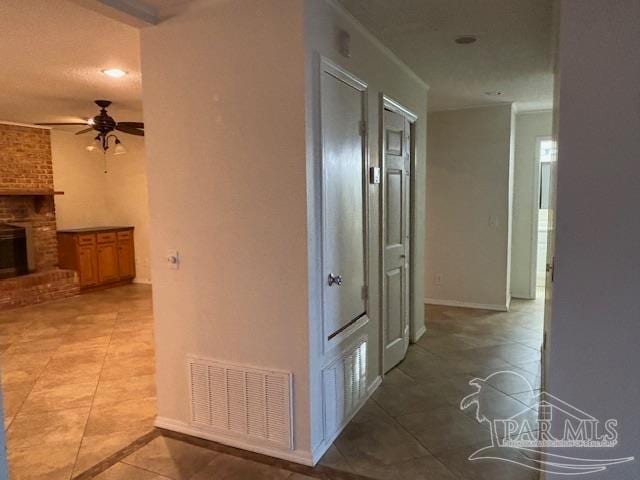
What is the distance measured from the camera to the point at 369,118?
3062 mm

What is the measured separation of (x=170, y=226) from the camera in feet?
8.73

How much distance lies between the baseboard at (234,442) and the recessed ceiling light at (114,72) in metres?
2.73

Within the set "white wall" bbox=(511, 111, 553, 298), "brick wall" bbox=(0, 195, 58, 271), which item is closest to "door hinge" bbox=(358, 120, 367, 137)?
"white wall" bbox=(511, 111, 553, 298)

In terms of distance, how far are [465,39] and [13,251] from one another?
20.8 feet

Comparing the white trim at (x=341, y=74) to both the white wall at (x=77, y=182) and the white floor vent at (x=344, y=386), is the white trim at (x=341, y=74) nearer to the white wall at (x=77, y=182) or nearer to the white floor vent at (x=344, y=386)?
the white floor vent at (x=344, y=386)

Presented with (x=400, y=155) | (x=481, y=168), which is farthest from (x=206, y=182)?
(x=481, y=168)

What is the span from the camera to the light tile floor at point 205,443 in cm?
240

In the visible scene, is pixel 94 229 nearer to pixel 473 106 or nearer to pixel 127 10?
pixel 127 10

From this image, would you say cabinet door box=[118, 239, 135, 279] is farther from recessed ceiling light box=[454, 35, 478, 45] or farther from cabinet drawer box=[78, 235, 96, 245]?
recessed ceiling light box=[454, 35, 478, 45]

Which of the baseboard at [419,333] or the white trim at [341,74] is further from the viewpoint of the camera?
the baseboard at [419,333]

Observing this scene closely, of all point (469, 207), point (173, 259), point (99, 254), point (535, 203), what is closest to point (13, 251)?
point (99, 254)

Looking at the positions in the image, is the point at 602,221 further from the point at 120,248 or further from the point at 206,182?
the point at 120,248

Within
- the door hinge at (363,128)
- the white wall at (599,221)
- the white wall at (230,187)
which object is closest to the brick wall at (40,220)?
the white wall at (230,187)

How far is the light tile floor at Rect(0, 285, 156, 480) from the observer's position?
2.64 m
